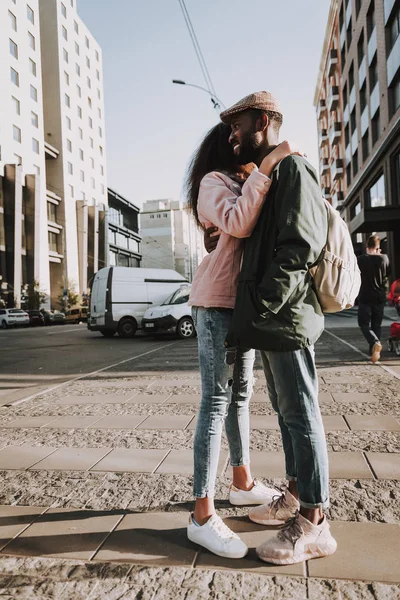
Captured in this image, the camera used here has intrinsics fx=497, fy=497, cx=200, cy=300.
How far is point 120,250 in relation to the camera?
219 ft

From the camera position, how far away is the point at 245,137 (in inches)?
87.0

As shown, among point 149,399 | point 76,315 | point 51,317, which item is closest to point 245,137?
point 149,399

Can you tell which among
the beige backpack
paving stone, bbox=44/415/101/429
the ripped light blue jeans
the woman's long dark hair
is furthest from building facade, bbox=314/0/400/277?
the ripped light blue jeans

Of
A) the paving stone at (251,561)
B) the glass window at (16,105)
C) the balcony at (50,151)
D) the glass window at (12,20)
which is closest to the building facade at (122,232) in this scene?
the balcony at (50,151)

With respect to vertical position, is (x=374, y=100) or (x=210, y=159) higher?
(x=374, y=100)

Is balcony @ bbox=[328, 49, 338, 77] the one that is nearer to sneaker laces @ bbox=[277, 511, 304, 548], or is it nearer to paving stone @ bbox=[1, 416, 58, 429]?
paving stone @ bbox=[1, 416, 58, 429]

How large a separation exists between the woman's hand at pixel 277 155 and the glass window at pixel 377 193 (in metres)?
26.6

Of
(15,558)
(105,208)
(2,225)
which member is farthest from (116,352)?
(105,208)

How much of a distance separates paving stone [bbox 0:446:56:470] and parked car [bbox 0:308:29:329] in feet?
106

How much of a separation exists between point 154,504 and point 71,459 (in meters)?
1.04

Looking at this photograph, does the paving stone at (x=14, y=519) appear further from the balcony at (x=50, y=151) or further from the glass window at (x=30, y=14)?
the glass window at (x=30, y=14)

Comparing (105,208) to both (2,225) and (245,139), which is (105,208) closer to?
(2,225)

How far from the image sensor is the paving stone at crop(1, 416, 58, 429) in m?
4.52

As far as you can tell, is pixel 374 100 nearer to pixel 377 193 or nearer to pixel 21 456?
pixel 377 193
